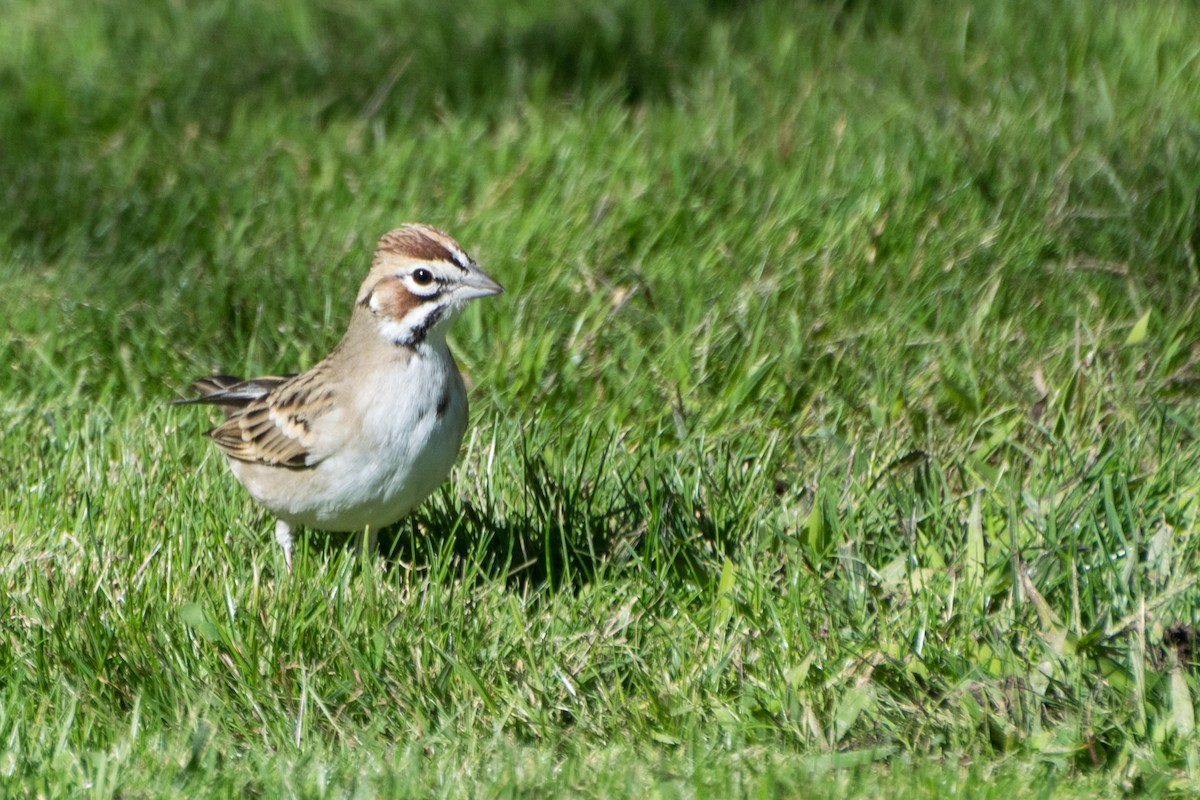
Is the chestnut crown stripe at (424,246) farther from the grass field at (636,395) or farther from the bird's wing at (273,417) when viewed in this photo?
the grass field at (636,395)

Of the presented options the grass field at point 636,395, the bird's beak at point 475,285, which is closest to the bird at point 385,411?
the bird's beak at point 475,285

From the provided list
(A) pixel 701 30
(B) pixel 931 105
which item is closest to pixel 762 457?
(B) pixel 931 105

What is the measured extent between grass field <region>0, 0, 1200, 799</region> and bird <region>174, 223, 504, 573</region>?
0.75 feet

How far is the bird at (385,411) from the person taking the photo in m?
4.49

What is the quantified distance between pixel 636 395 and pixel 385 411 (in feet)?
4.21

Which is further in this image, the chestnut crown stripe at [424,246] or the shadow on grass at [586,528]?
the shadow on grass at [586,528]

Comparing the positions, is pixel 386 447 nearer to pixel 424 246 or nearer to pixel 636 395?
pixel 424 246

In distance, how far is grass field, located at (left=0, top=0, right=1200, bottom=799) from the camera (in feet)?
12.9

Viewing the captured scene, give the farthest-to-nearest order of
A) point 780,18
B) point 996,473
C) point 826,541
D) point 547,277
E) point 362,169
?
point 780,18
point 362,169
point 547,277
point 996,473
point 826,541

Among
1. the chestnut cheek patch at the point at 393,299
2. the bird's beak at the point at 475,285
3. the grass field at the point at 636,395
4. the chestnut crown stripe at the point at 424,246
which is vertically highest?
the chestnut crown stripe at the point at 424,246

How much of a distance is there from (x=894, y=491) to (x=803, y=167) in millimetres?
2333

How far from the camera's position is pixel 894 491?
4730 mm

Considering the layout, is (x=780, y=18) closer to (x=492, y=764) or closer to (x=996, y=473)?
(x=996, y=473)

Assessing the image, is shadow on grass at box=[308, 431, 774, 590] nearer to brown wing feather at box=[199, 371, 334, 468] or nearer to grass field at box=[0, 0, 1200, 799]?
grass field at box=[0, 0, 1200, 799]
